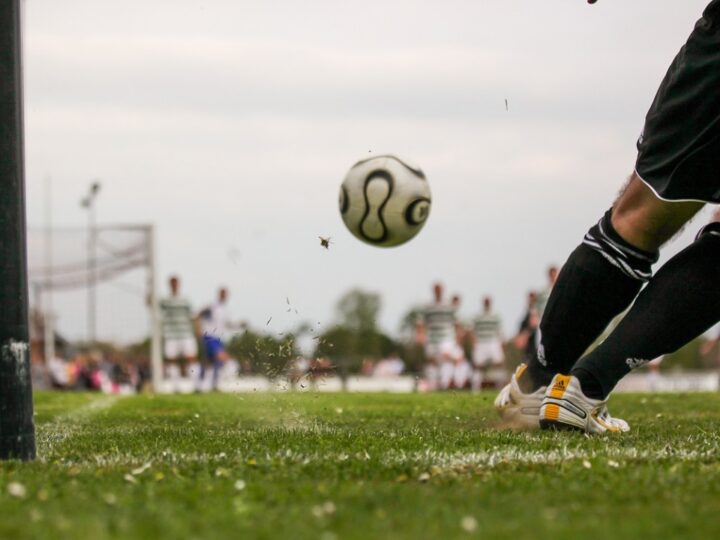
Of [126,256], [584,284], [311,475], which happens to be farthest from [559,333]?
[126,256]

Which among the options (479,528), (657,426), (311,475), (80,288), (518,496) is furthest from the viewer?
(80,288)

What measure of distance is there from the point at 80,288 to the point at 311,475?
31213 millimetres

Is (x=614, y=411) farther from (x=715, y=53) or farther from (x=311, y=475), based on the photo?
(x=311, y=475)

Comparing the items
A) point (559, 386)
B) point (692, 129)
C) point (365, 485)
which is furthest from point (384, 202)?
point (365, 485)

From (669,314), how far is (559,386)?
571 mm

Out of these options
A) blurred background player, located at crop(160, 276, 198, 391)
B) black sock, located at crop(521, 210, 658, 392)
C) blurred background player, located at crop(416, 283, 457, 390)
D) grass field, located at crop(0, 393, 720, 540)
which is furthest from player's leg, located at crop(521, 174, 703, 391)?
blurred background player, located at crop(416, 283, 457, 390)

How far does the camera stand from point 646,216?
4.70 meters

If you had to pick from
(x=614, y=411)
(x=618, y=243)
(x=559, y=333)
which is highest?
(x=618, y=243)

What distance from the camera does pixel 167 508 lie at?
2840mm

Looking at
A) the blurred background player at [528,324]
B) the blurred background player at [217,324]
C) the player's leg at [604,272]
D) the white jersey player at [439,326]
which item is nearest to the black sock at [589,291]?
the player's leg at [604,272]

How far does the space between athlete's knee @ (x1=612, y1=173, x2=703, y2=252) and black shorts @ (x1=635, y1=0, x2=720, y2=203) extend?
77 millimetres

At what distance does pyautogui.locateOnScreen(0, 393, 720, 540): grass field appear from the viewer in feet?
8.50

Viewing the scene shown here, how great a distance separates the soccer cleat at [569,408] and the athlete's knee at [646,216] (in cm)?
69

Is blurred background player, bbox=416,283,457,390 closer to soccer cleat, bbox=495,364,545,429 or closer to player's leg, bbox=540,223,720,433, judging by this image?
soccer cleat, bbox=495,364,545,429
